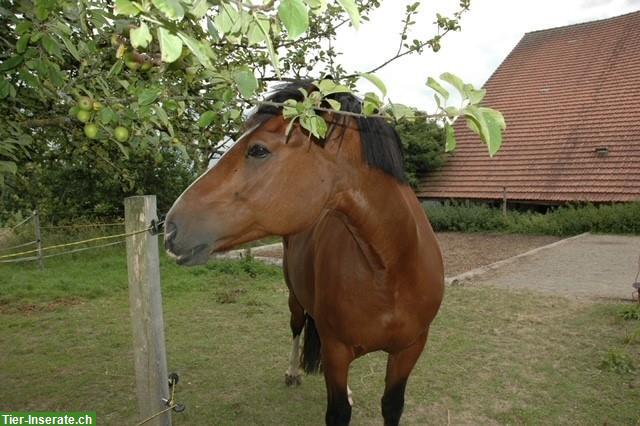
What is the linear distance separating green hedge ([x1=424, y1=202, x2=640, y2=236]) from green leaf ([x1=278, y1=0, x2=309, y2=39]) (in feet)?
39.3

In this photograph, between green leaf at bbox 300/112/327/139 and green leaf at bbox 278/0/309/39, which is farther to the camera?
green leaf at bbox 300/112/327/139

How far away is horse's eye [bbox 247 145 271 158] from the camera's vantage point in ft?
5.50

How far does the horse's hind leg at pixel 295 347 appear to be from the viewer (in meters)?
3.66

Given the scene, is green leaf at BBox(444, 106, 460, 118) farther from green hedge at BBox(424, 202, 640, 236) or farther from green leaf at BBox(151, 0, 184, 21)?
green hedge at BBox(424, 202, 640, 236)

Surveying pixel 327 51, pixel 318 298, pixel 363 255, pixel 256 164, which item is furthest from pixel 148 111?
pixel 327 51

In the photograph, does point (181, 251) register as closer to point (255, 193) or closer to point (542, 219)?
point (255, 193)

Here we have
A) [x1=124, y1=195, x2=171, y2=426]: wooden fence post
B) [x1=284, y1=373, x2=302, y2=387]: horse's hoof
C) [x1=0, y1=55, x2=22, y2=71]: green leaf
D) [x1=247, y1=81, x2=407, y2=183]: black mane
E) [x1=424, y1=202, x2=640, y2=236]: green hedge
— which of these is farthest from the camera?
[x1=424, y1=202, x2=640, y2=236]: green hedge

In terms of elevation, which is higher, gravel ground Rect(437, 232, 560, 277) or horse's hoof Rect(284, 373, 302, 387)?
gravel ground Rect(437, 232, 560, 277)

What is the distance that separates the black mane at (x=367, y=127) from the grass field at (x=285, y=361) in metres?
2.02

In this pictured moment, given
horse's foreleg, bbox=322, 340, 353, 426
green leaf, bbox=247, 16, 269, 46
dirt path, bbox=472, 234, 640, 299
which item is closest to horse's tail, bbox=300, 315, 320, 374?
horse's foreleg, bbox=322, 340, 353, 426

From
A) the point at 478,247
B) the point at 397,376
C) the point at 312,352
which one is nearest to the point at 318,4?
the point at 397,376

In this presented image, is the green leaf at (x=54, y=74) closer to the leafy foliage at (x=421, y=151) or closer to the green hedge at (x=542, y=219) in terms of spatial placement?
the green hedge at (x=542, y=219)

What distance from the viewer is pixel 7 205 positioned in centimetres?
790

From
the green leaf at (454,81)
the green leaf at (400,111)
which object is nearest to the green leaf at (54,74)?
the green leaf at (400,111)
